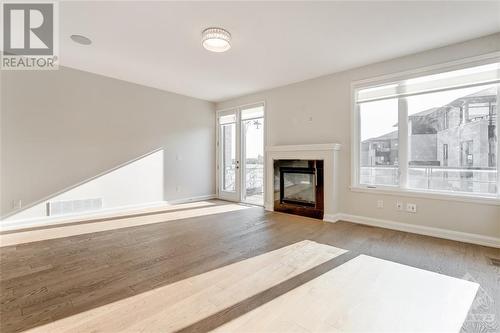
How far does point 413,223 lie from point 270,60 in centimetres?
334

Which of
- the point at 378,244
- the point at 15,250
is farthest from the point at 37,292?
the point at 378,244

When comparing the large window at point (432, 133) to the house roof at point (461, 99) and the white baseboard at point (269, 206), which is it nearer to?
the house roof at point (461, 99)

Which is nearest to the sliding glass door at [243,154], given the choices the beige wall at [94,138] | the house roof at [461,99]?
the beige wall at [94,138]

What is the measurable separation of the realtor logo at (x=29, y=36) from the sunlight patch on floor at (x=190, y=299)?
3.08 m

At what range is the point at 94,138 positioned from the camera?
175 inches

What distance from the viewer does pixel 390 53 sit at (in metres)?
3.51

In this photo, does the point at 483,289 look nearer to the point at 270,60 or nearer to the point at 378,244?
the point at 378,244

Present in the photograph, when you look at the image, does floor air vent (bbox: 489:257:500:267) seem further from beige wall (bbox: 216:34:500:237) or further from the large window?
the large window

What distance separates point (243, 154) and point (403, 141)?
3457 mm

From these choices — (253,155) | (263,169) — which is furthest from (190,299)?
(253,155)

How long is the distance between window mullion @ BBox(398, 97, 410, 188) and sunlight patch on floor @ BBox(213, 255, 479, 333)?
1762 millimetres

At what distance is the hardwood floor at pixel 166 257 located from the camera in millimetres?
1778

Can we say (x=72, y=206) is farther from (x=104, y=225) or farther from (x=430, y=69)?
(x=430, y=69)

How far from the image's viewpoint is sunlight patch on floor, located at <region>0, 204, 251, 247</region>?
3221 mm
